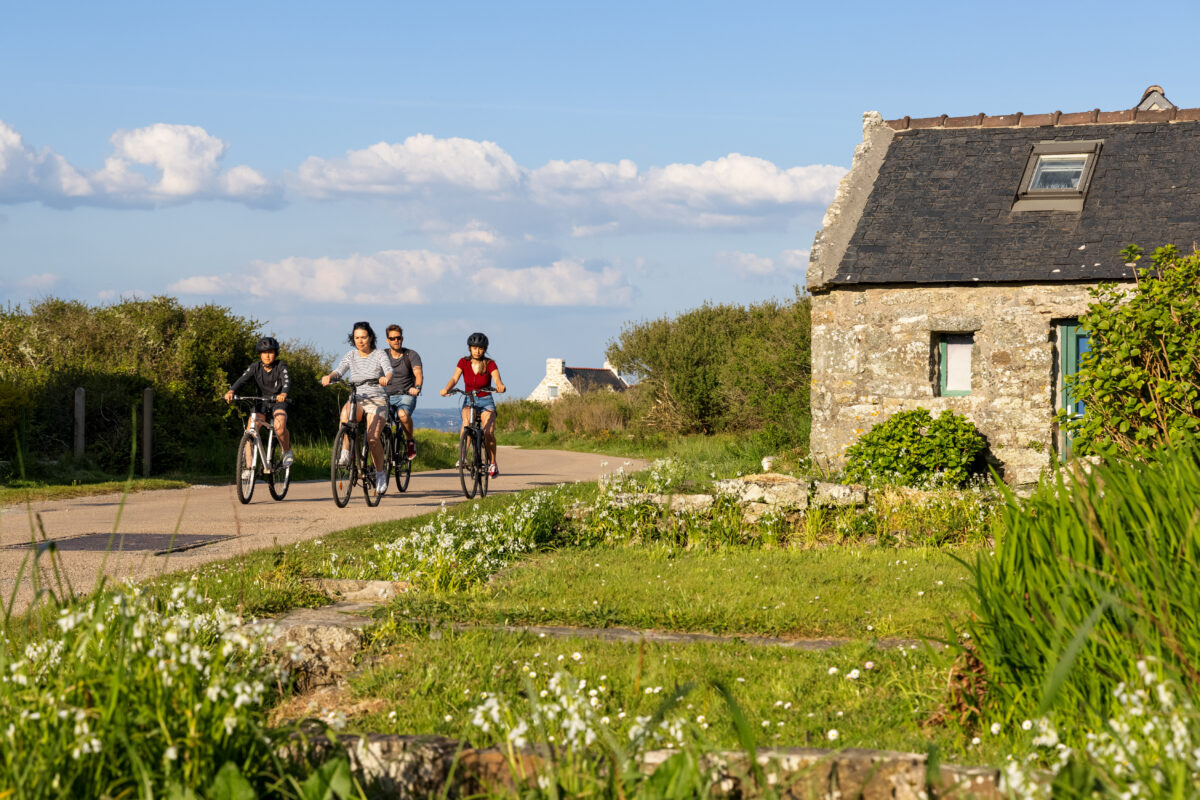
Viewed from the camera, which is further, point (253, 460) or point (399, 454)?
point (399, 454)

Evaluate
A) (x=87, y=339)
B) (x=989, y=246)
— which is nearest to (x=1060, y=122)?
(x=989, y=246)

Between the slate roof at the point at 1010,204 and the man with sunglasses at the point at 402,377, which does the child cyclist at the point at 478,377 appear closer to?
the man with sunglasses at the point at 402,377

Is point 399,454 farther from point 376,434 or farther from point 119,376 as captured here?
point 119,376

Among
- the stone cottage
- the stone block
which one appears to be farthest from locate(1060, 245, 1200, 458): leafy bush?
the stone cottage

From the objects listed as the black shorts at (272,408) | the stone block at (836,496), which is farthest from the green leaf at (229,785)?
the black shorts at (272,408)

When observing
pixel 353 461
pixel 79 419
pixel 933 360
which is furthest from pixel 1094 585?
pixel 79 419

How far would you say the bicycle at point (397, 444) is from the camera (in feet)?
39.6

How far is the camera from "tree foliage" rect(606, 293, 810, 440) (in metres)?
21.2

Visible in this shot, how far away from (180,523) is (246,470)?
4.29 metres

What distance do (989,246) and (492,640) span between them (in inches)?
463

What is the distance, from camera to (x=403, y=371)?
1228 cm

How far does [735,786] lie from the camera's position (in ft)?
8.73

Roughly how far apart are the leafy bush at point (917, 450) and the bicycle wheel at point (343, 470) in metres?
6.05

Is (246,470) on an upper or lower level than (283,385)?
lower
